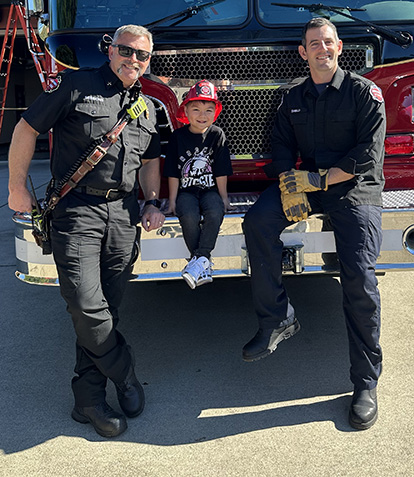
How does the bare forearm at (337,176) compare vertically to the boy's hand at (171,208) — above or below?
above

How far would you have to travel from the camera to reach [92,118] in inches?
110

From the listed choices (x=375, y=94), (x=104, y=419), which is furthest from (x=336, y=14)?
(x=104, y=419)

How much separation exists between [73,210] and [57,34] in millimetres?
1347

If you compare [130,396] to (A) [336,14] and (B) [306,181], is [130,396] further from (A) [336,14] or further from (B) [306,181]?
(A) [336,14]

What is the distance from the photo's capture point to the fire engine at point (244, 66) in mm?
3152

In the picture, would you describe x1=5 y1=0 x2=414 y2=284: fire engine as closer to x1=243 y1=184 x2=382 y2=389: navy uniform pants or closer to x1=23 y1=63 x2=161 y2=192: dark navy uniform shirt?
x1=243 y1=184 x2=382 y2=389: navy uniform pants

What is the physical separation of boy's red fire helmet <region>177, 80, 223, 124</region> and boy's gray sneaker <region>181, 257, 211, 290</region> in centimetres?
86

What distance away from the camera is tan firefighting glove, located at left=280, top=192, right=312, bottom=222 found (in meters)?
3.04

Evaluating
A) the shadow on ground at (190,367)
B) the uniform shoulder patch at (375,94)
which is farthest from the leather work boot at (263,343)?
the uniform shoulder patch at (375,94)

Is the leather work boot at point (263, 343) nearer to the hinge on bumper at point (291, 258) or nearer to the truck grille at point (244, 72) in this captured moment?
the hinge on bumper at point (291, 258)

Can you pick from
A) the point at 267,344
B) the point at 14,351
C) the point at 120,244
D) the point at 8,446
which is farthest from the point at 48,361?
the point at 267,344

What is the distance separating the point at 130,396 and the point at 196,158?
1345 mm

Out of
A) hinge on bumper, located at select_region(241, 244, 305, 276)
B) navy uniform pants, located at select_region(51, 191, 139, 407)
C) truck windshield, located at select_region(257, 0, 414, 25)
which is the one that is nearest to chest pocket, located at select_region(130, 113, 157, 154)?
navy uniform pants, located at select_region(51, 191, 139, 407)

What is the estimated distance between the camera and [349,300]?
2.90 meters
